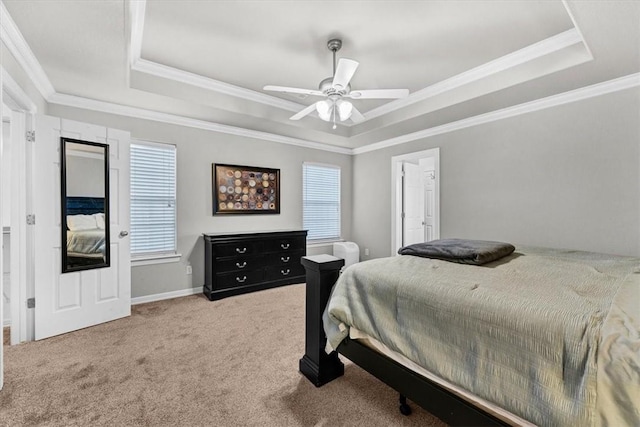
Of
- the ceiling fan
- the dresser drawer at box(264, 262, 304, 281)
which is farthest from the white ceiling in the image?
the dresser drawer at box(264, 262, 304, 281)

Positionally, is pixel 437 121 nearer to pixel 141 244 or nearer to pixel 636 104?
pixel 636 104

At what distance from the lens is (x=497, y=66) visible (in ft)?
10.0

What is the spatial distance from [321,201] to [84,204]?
3.44 m

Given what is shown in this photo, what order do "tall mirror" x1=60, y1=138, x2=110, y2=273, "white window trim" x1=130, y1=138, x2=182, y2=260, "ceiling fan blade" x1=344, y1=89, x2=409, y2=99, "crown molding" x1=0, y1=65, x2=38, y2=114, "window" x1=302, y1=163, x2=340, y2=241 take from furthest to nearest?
"window" x1=302, y1=163, x2=340, y2=241, "white window trim" x1=130, y1=138, x2=182, y2=260, "tall mirror" x1=60, y1=138, x2=110, y2=273, "ceiling fan blade" x1=344, y1=89, x2=409, y2=99, "crown molding" x1=0, y1=65, x2=38, y2=114

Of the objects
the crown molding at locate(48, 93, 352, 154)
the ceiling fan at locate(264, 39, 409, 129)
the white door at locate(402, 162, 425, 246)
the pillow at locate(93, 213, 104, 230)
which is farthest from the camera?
the white door at locate(402, 162, 425, 246)

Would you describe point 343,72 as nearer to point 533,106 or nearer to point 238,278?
point 533,106

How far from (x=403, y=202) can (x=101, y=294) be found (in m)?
4.32

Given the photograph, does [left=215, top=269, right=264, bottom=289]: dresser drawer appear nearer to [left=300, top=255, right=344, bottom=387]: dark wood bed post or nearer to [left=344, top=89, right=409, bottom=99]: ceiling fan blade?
[left=300, top=255, right=344, bottom=387]: dark wood bed post

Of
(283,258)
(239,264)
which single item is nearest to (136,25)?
(239,264)

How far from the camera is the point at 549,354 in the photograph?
1025 millimetres

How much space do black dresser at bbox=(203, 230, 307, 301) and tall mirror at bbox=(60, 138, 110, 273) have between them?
1150mm

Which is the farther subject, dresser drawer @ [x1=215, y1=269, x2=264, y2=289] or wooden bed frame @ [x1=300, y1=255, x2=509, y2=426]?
dresser drawer @ [x1=215, y1=269, x2=264, y2=289]

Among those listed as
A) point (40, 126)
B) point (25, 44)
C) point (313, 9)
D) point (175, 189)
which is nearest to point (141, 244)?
point (175, 189)

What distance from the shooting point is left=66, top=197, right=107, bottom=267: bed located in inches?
114
